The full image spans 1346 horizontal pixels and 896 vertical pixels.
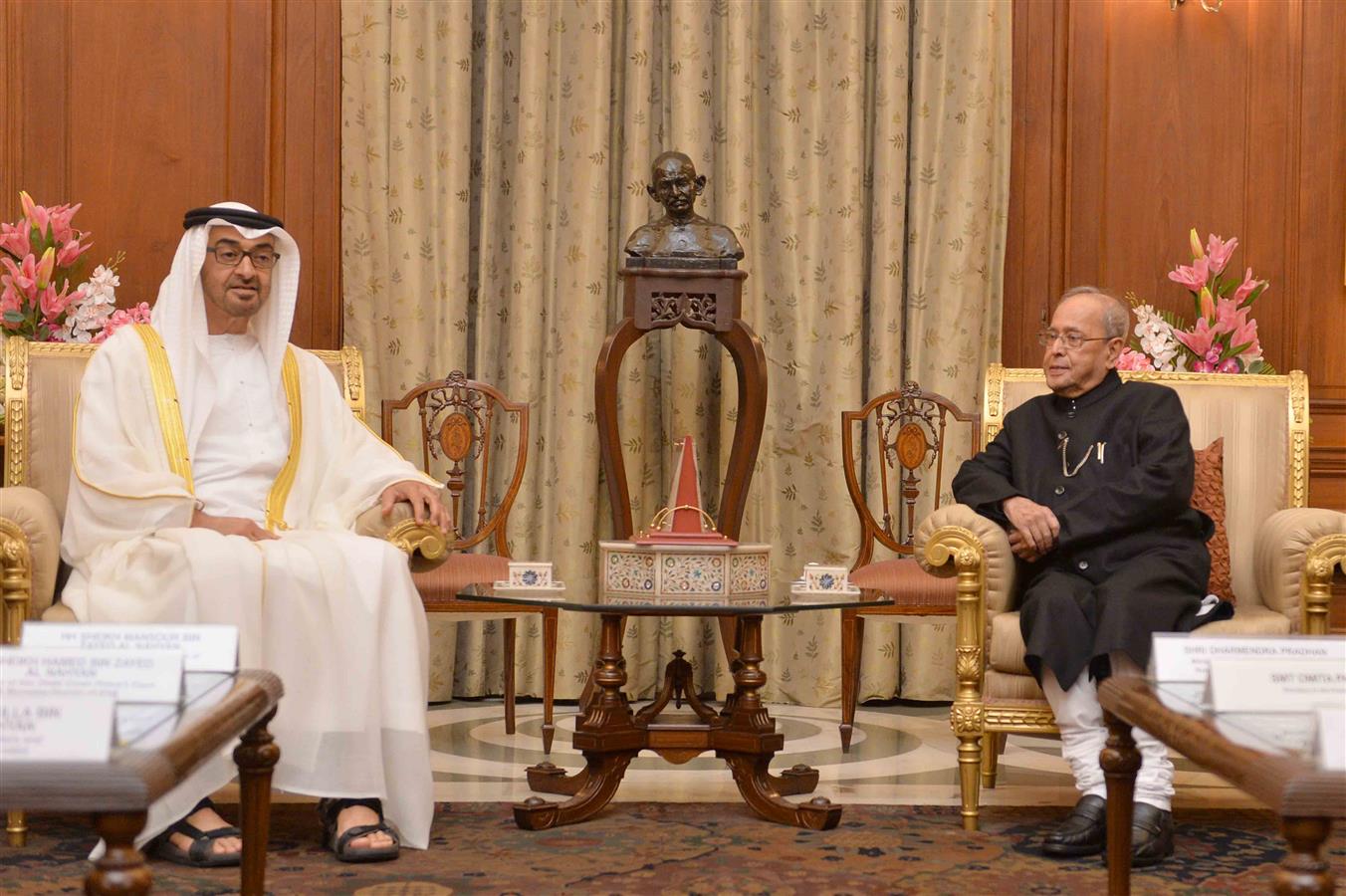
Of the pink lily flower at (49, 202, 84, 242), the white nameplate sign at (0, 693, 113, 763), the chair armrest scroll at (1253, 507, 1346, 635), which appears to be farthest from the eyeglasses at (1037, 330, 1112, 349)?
the pink lily flower at (49, 202, 84, 242)

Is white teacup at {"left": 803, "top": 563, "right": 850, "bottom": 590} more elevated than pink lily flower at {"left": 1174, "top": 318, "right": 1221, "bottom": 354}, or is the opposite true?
pink lily flower at {"left": 1174, "top": 318, "right": 1221, "bottom": 354}

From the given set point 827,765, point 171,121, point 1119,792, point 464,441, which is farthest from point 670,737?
point 171,121

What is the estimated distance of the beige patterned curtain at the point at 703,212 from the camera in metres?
5.82

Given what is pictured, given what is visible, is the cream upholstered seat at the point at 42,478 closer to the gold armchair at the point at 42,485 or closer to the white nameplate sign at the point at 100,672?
the gold armchair at the point at 42,485

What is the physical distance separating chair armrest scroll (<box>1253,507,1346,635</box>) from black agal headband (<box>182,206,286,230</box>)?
2.67 m

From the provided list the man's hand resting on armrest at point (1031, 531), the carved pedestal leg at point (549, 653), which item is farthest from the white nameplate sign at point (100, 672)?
the carved pedestal leg at point (549, 653)

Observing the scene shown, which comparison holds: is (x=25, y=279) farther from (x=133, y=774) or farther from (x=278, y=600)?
(x=133, y=774)

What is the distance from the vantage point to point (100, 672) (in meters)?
2.19

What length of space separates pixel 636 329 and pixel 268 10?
70.7 inches

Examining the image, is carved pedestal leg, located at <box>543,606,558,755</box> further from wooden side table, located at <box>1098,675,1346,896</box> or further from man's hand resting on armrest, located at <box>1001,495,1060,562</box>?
wooden side table, located at <box>1098,675,1346,896</box>

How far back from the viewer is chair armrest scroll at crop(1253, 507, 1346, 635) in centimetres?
406

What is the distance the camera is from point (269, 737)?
2.64m

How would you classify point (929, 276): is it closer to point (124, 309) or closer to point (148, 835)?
point (124, 309)

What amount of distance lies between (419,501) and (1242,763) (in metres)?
2.33
